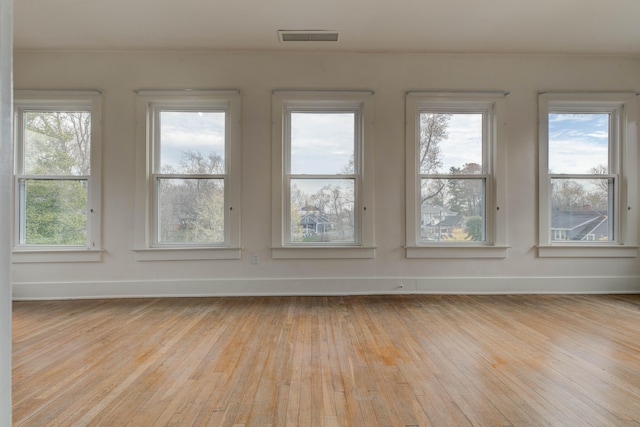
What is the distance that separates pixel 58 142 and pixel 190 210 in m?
1.70

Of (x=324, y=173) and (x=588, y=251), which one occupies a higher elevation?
(x=324, y=173)

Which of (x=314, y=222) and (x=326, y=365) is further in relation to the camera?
(x=314, y=222)

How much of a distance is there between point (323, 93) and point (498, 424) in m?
3.55

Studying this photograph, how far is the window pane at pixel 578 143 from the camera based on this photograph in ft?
14.3

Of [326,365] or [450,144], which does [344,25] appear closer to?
[450,144]

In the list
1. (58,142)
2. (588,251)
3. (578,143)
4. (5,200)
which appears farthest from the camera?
(578,143)

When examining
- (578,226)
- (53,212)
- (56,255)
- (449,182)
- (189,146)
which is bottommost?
(56,255)

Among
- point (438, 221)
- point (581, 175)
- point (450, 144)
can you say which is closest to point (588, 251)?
point (581, 175)

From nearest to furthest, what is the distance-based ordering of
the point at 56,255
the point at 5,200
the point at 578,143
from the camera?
the point at 5,200 < the point at 56,255 < the point at 578,143

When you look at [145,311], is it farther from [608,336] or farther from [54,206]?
[608,336]

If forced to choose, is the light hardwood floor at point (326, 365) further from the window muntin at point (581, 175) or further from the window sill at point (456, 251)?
the window muntin at point (581, 175)

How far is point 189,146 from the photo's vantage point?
421 cm

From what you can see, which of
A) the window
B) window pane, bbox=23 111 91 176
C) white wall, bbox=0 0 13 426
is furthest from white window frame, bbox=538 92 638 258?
window pane, bbox=23 111 91 176

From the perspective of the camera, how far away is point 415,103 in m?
4.21
